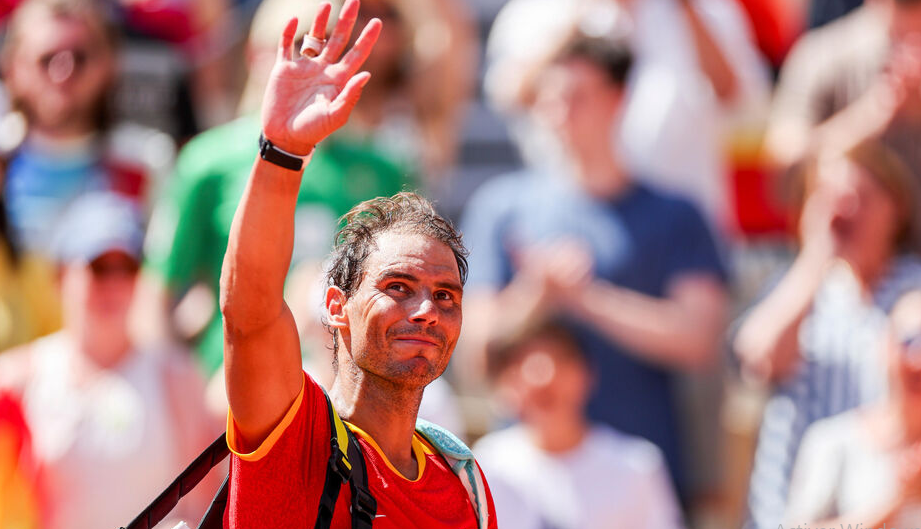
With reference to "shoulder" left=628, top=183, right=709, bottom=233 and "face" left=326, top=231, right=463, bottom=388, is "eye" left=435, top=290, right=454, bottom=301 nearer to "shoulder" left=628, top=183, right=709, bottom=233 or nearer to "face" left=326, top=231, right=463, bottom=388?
"face" left=326, top=231, right=463, bottom=388

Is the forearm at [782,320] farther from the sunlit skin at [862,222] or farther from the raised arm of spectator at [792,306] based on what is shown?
the sunlit skin at [862,222]

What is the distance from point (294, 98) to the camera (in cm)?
237

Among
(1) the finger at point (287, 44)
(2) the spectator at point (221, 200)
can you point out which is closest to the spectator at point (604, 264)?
(2) the spectator at point (221, 200)

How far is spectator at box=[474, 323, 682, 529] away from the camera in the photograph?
15.7 feet

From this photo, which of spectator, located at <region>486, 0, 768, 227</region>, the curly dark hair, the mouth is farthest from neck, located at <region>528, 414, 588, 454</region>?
the mouth

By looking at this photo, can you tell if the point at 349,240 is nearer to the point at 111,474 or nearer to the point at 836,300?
the point at 111,474

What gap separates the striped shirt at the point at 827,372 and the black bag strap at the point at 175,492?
109 inches

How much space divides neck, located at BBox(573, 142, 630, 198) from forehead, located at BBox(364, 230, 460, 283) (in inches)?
115

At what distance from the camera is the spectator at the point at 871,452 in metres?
4.29

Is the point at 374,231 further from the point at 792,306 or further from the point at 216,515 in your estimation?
the point at 792,306

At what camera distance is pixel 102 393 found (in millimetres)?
4945

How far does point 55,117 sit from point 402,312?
365cm

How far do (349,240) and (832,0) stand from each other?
4.53 m

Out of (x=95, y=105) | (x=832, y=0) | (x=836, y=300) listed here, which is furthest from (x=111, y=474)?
(x=832, y=0)
